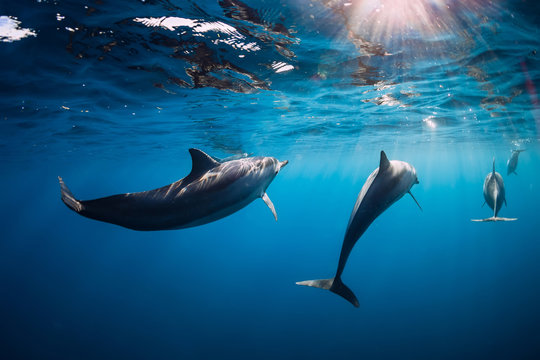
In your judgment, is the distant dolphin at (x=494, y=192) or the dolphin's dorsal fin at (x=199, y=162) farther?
the distant dolphin at (x=494, y=192)

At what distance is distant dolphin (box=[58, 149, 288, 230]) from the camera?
8.09ft

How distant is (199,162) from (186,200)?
88 cm

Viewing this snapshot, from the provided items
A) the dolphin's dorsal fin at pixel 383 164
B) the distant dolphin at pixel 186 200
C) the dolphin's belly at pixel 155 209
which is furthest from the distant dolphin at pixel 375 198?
the dolphin's belly at pixel 155 209

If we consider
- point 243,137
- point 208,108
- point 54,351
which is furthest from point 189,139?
point 54,351

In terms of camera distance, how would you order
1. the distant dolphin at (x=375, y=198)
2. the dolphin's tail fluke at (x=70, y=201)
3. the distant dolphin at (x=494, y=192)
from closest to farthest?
1. the dolphin's tail fluke at (x=70, y=201)
2. the distant dolphin at (x=375, y=198)
3. the distant dolphin at (x=494, y=192)

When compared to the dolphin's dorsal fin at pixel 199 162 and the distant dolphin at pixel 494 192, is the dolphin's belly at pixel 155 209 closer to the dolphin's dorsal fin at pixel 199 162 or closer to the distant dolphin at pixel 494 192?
the dolphin's dorsal fin at pixel 199 162

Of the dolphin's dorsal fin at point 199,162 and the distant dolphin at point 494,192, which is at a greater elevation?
the dolphin's dorsal fin at point 199,162

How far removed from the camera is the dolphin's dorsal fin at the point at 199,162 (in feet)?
11.1

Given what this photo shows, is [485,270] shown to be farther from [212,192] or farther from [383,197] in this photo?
[212,192]

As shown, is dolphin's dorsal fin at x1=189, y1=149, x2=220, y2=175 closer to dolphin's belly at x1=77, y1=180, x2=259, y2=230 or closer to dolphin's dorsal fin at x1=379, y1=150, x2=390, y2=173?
dolphin's belly at x1=77, y1=180, x2=259, y2=230

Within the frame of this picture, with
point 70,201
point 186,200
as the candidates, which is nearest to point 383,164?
point 186,200

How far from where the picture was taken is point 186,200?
270 centimetres

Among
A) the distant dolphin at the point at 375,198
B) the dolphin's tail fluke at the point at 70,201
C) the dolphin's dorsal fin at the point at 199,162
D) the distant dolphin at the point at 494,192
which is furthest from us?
the distant dolphin at the point at 494,192

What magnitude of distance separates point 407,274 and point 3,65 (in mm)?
45447
